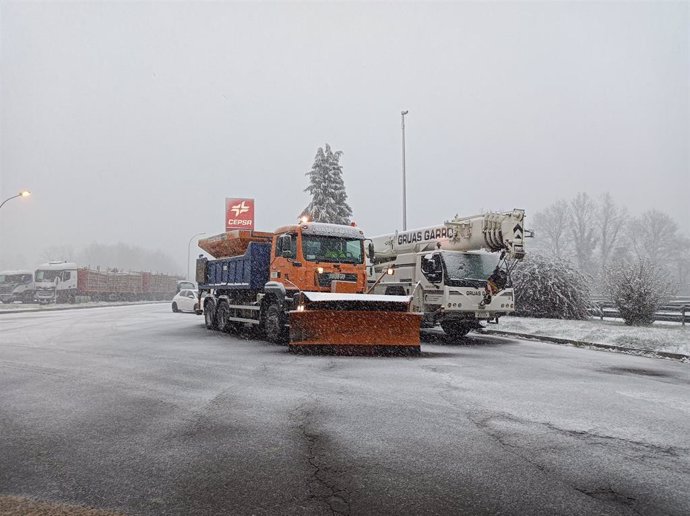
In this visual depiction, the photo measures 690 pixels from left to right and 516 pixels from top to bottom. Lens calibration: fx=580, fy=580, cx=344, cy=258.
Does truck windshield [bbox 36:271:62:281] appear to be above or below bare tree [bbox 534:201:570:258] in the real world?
below

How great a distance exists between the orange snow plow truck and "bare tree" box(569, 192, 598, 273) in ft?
195

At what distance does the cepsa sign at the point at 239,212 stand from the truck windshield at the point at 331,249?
964 inches

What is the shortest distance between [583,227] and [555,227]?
3212 mm

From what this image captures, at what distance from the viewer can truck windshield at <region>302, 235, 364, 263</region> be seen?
14.7m

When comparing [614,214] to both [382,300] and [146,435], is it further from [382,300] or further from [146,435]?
[146,435]

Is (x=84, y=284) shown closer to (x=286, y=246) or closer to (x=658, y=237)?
(x=286, y=246)

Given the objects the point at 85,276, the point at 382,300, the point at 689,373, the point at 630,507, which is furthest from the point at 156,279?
the point at 630,507

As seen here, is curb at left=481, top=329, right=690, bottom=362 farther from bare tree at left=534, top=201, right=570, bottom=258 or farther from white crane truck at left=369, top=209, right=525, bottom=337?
bare tree at left=534, top=201, right=570, bottom=258

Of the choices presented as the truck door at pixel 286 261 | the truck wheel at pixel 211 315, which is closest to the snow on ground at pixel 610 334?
the truck door at pixel 286 261

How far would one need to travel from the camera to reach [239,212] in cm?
3894

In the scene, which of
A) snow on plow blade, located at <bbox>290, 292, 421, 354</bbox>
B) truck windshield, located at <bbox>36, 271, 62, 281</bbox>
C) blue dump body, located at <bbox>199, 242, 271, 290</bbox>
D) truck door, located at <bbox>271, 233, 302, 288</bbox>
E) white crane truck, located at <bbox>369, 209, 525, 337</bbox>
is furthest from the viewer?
truck windshield, located at <bbox>36, 271, 62, 281</bbox>

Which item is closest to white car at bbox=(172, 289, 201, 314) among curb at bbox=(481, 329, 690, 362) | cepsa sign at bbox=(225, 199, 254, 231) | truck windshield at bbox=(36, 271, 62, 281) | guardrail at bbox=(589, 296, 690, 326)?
cepsa sign at bbox=(225, 199, 254, 231)

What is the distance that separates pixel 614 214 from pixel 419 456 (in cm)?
7376

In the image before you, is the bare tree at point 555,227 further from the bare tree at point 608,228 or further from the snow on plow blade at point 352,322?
the snow on plow blade at point 352,322
